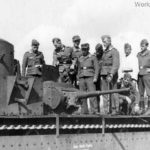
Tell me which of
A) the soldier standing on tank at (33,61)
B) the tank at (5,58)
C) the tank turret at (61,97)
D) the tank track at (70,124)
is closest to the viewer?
the tank track at (70,124)

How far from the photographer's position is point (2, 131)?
28.7ft

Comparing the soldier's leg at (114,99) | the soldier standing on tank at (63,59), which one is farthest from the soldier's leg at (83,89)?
the soldier's leg at (114,99)

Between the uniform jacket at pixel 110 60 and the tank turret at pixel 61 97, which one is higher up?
the uniform jacket at pixel 110 60

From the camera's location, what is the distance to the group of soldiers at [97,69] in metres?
11.9

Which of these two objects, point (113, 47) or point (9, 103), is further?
point (113, 47)

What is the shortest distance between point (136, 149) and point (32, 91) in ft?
11.7

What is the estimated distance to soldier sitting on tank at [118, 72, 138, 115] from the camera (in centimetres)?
1279

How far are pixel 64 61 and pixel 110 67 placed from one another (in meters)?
1.41

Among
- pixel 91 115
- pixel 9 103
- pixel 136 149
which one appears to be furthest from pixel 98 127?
pixel 9 103

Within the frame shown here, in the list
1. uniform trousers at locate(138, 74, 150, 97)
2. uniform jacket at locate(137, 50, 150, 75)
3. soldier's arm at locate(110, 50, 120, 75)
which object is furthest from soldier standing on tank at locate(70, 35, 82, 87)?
uniform trousers at locate(138, 74, 150, 97)

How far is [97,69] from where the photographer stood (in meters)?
12.0

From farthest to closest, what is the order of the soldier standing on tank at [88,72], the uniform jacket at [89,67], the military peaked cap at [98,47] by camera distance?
the military peaked cap at [98,47] → the uniform jacket at [89,67] → the soldier standing on tank at [88,72]

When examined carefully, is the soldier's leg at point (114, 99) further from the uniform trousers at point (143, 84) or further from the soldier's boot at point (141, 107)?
the soldier's boot at point (141, 107)

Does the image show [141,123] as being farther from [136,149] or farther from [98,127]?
[98,127]
